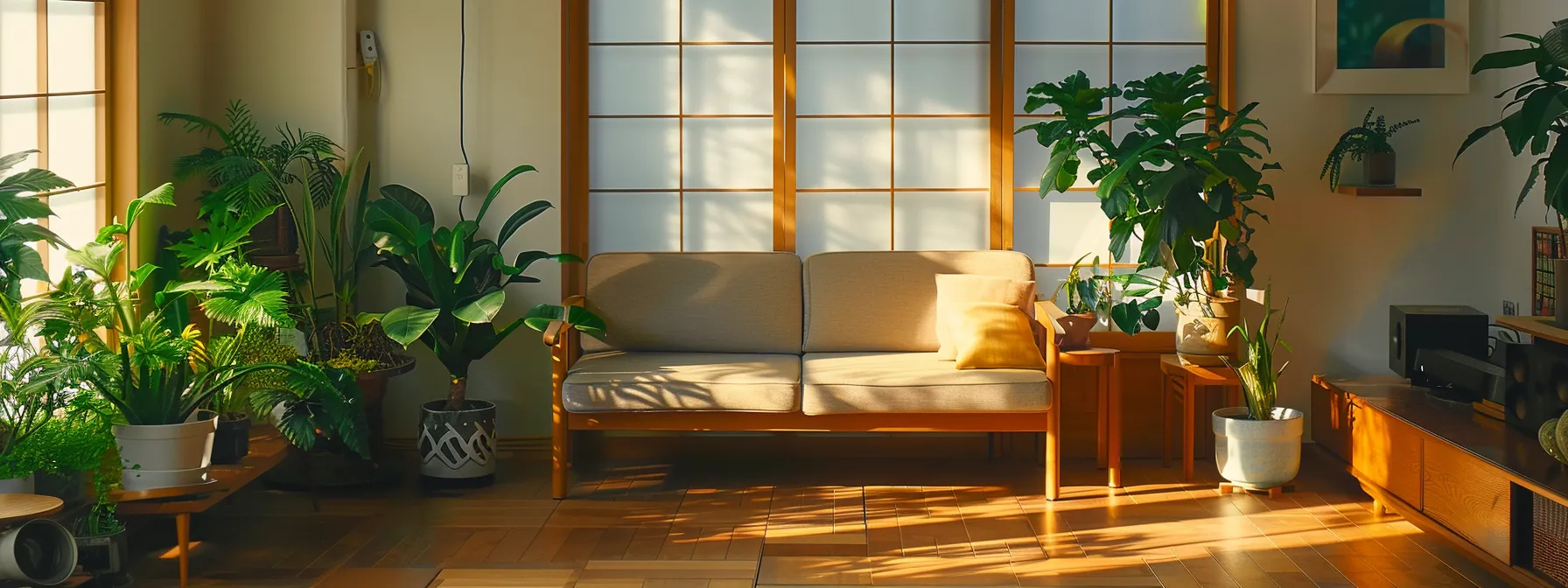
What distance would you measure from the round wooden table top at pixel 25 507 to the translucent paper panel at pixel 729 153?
2.78 metres

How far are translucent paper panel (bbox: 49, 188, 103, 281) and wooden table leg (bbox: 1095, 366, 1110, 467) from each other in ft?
11.8

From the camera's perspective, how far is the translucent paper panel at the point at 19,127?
3.93m

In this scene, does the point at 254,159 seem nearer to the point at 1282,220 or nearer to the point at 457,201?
the point at 457,201

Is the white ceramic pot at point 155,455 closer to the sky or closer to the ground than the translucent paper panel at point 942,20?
closer to the ground

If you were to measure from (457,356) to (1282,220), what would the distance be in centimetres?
334

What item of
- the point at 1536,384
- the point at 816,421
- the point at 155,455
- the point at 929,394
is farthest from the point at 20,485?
the point at 1536,384

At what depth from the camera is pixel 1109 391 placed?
491 cm

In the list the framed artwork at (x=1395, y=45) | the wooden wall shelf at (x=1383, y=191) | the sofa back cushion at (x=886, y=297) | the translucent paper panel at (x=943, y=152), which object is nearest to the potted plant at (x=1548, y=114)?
the wooden wall shelf at (x=1383, y=191)

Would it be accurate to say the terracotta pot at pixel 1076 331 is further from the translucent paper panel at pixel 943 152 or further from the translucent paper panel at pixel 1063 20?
the translucent paper panel at pixel 1063 20

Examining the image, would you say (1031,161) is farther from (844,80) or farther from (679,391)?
(679,391)

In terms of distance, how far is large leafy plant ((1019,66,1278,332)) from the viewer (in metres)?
4.61

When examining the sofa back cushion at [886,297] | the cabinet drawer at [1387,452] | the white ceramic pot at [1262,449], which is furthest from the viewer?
the sofa back cushion at [886,297]

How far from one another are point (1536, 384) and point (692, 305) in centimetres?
293

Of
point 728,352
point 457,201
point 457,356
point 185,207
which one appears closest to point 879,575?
point 728,352
